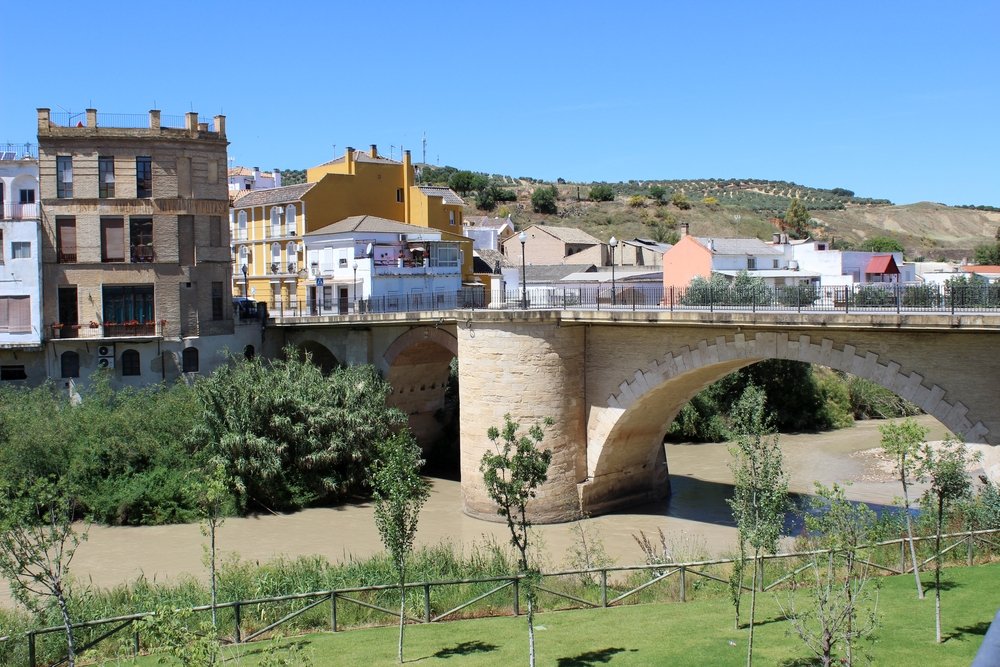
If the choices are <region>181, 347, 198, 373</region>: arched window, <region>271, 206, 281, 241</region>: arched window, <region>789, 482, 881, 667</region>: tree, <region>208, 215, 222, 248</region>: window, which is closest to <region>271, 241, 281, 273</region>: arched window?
<region>271, 206, 281, 241</region>: arched window

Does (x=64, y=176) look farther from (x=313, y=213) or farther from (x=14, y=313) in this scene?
(x=313, y=213)

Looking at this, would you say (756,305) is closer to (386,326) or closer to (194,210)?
(386,326)

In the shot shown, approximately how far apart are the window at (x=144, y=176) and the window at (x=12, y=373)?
7513 mm

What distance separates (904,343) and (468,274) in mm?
30972

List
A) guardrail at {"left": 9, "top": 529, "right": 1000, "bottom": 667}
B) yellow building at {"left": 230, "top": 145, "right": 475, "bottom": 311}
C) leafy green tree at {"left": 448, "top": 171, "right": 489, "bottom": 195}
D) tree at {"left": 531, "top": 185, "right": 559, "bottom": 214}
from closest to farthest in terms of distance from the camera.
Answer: guardrail at {"left": 9, "top": 529, "right": 1000, "bottom": 667} → yellow building at {"left": 230, "top": 145, "right": 475, "bottom": 311} → tree at {"left": 531, "top": 185, "right": 559, "bottom": 214} → leafy green tree at {"left": 448, "top": 171, "right": 489, "bottom": 195}

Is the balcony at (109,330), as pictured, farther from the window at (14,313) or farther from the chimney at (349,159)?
the chimney at (349,159)

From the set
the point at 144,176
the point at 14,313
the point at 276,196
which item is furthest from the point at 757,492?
the point at 276,196

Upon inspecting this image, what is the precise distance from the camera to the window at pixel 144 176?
36.2 metres

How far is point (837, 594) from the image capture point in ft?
43.3

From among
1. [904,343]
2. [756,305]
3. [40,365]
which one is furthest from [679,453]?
[40,365]

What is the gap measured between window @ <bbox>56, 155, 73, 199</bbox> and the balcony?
4.64 m

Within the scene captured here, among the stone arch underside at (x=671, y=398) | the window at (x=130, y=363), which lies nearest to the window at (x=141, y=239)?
the window at (x=130, y=363)

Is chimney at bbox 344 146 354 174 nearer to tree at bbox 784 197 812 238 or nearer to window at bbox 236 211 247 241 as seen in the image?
window at bbox 236 211 247 241

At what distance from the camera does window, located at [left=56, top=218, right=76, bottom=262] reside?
3581 cm
